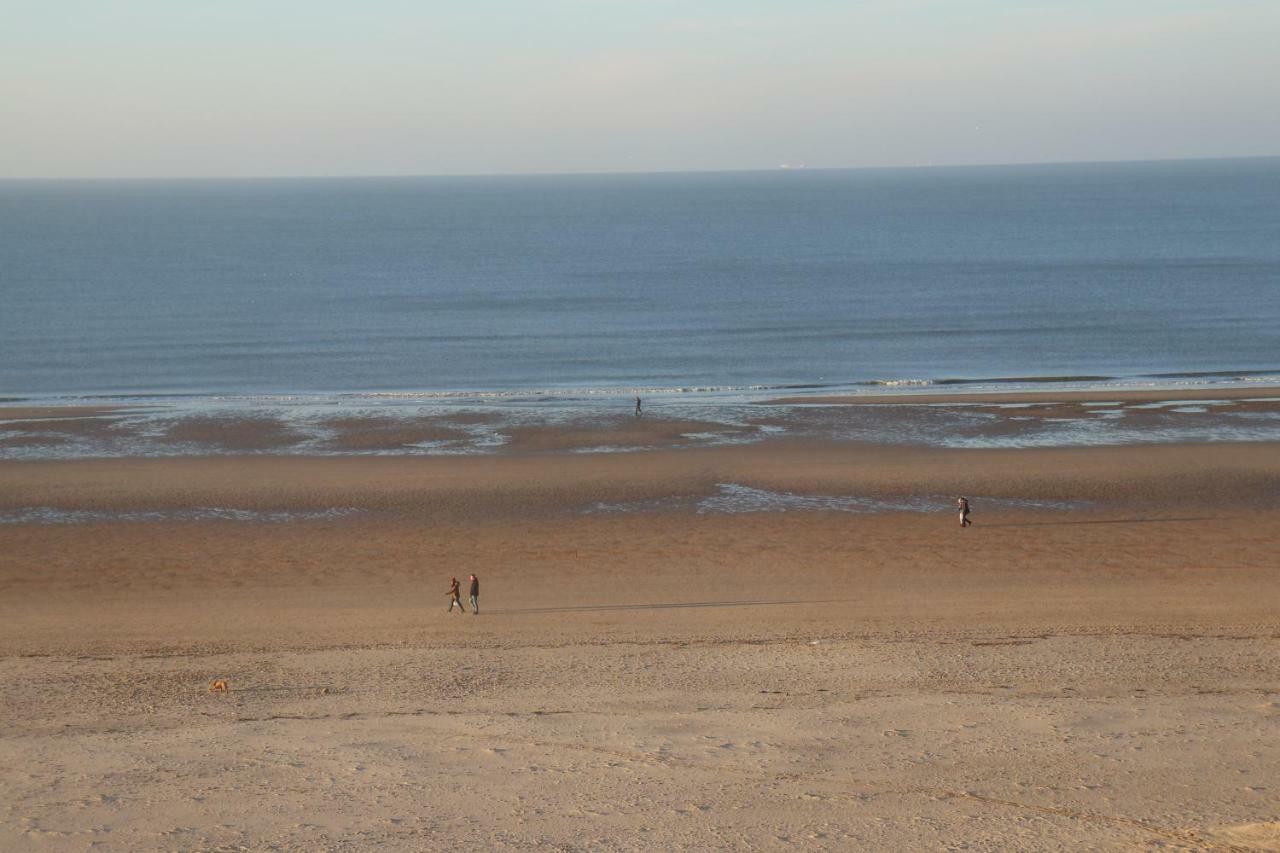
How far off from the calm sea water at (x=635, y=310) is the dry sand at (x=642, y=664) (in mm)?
21477

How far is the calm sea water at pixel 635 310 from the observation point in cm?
5866

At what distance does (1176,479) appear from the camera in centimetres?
3650

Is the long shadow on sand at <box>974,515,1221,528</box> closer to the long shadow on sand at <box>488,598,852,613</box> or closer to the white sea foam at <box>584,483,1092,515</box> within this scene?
the white sea foam at <box>584,483,1092,515</box>

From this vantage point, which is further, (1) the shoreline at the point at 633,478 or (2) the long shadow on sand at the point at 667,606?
(1) the shoreline at the point at 633,478

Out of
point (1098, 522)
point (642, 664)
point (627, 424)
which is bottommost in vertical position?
point (642, 664)

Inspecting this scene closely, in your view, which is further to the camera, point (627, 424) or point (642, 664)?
point (627, 424)

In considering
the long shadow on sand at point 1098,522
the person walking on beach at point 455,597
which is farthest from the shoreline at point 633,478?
the person walking on beach at point 455,597

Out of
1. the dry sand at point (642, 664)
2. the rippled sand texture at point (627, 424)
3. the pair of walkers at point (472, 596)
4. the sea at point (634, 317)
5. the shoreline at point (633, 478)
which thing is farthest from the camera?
the sea at point (634, 317)

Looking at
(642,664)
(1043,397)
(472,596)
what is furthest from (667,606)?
(1043,397)

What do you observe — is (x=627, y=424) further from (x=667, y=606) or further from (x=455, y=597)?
(x=455, y=597)

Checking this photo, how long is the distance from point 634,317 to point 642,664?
57.3 meters

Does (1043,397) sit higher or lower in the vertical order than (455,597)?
higher

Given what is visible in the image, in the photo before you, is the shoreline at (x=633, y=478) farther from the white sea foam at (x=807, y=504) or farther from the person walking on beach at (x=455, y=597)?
the person walking on beach at (x=455, y=597)

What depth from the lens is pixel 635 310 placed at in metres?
81.2
